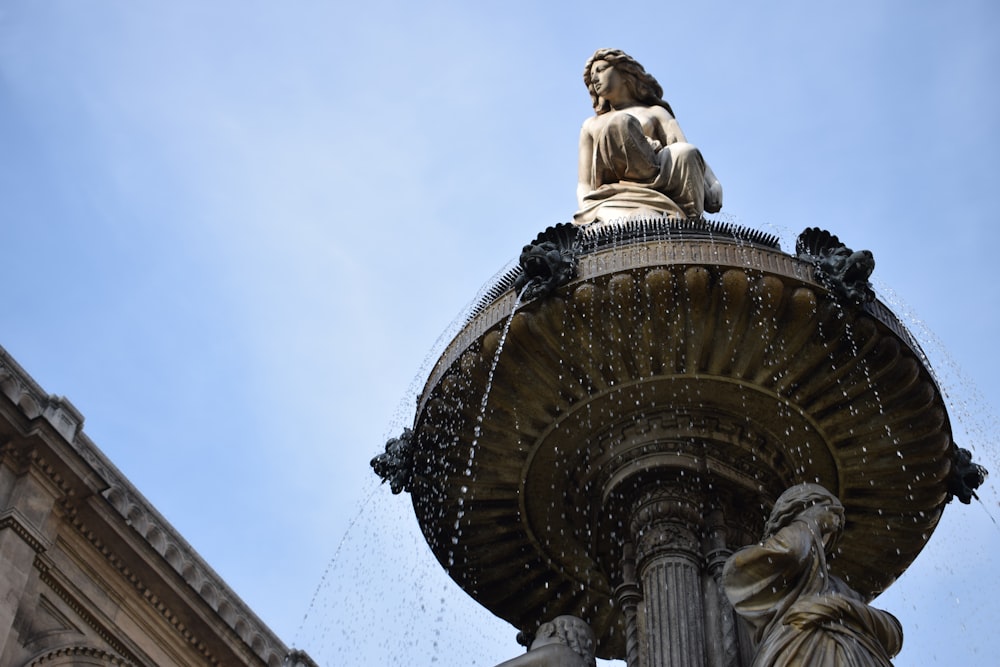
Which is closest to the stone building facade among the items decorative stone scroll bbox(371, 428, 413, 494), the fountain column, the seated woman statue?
decorative stone scroll bbox(371, 428, 413, 494)

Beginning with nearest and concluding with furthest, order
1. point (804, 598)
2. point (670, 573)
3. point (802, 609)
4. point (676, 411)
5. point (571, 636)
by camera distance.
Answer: point (802, 609), point (804, 598), point (670, 573), point (571, 636), point (676, 411)

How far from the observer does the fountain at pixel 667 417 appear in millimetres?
9664

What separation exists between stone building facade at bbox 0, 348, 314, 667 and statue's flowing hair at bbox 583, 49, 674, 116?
290 inches

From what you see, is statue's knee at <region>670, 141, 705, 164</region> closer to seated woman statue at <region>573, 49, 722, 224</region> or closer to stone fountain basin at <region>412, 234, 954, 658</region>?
seated woman statue at <region>573, 49, 722, 224</region>

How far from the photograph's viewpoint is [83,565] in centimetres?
1733

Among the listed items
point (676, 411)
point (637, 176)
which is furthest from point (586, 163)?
point (676, 411)

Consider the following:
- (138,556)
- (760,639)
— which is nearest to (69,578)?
(138,556)

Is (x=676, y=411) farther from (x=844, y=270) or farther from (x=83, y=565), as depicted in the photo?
(x=83, y=565)

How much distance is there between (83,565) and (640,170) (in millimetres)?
8671

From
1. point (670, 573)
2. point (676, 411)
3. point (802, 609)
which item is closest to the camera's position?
point (802, 609)

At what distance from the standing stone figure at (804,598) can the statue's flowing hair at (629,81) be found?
504cm

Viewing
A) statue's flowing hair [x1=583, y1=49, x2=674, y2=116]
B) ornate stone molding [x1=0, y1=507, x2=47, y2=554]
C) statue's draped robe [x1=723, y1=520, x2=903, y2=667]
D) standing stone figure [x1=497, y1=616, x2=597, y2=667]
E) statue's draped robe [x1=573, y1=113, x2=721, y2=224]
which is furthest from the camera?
ornate stone molding [x1=0, y1=507, x2=47, y2=554]

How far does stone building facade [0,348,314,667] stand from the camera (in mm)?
16359

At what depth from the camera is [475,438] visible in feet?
34.1
